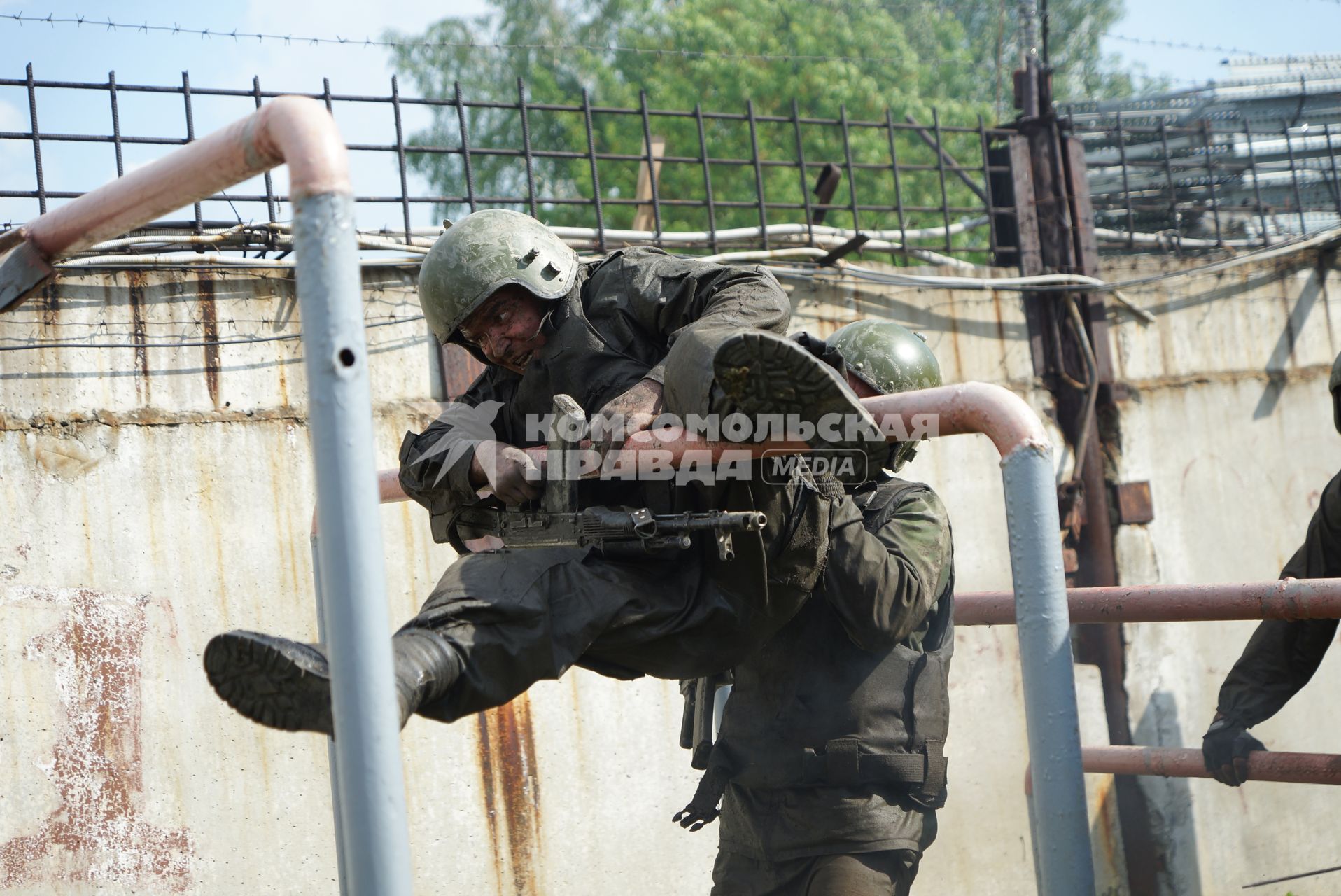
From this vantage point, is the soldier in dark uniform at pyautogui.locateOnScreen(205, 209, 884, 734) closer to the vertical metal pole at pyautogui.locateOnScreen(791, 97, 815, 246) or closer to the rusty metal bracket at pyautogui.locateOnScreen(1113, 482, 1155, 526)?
the vertical metal pole at pyautogui.locateOnScreen(791, 97, 815, 246)

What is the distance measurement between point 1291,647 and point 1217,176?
16.9ft

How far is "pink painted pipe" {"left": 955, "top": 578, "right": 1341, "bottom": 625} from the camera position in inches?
105

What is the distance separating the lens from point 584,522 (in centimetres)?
239

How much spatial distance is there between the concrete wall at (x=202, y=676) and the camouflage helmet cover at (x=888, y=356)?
189 cm

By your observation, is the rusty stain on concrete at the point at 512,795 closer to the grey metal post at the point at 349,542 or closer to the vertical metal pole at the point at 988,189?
the grey metal post at the point at 349,542

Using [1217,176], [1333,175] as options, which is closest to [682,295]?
[1217,176]

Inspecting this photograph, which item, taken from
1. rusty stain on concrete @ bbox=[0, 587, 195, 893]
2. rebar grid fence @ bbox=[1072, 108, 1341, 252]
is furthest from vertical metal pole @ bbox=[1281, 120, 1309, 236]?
rusty stain on concrete @ bbox=[0, 587, 195, 893]

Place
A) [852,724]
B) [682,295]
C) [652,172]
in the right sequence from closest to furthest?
[682,295]
[852,724]
[652,172]

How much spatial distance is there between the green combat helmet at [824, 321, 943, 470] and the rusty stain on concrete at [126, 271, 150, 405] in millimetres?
2314

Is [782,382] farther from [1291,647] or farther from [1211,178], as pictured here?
[1211,178]

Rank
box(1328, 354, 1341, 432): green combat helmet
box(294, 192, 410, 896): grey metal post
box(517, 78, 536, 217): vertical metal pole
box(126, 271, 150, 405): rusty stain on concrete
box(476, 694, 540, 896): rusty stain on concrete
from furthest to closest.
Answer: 1. box(517, 78, 536, 217): vertical metal pole
2. box(476, 694, 540, 896): rusty stain on concrete
3. box(126, 271, 150, 405): rusty stain on concrete
4. box(1328, 354, 1341, 432): green combat helmet
5. box(294, 192, 410, 896): grey metal post

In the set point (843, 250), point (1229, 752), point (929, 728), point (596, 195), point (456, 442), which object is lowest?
point (1229, 752)

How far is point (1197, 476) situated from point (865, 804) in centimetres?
420

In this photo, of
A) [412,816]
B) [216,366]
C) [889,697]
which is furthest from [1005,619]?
[216,366]
